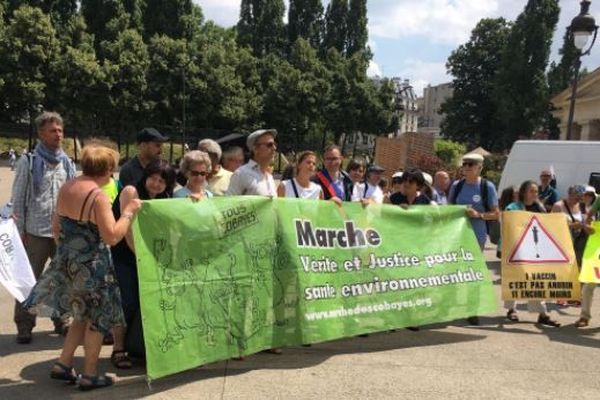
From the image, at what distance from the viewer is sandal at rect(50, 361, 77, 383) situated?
4375 mm

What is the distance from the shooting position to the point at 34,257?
17.8 feet

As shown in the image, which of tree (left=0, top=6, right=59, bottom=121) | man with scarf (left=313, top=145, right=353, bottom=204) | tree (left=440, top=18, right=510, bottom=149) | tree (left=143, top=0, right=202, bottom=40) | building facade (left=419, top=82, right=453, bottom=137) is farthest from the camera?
building facade (left=419, top=82, right=453, bottom=137)

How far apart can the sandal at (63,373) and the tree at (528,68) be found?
58.1 meters

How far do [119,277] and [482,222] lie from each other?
3941mm

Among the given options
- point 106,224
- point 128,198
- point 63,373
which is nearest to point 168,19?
point 128,198

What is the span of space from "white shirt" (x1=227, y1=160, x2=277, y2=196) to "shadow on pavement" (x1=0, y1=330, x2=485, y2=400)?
1.43m

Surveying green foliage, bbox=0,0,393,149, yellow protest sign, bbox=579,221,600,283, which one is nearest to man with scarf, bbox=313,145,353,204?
yellow protest sign, bbox=579,221,600,283

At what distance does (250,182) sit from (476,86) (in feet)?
223

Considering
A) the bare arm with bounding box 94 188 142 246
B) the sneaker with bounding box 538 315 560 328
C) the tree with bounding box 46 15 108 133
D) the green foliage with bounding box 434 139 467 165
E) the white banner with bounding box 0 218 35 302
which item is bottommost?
the sneaker with bounding box 538 315 560 328

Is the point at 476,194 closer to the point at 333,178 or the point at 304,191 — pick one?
the point at 333,178

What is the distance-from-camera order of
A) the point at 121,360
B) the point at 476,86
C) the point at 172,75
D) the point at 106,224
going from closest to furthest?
the point at 106,224
the point at 121,360
the point at 172,75
the point at 476,86

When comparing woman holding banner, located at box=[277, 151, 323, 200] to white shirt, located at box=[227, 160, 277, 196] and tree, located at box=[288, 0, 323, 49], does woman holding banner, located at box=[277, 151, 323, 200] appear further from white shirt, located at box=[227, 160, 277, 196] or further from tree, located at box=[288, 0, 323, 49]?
tree, located at box=[288, 0, 323, 49]

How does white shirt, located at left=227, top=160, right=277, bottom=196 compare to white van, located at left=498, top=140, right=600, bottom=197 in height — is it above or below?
below

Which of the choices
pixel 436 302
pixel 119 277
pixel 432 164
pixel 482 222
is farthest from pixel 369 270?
pixel 432 164
